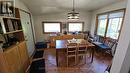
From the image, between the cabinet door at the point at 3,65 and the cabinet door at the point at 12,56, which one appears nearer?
the cabinet door at the point at 3,65

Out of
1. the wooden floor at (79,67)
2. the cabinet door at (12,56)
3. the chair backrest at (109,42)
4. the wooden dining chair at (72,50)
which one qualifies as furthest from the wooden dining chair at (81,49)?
the cabinet door at (12,56)

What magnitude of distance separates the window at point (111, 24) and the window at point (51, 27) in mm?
2536

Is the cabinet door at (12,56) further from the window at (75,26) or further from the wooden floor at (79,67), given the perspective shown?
the window at (75,26)

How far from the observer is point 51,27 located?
518cm

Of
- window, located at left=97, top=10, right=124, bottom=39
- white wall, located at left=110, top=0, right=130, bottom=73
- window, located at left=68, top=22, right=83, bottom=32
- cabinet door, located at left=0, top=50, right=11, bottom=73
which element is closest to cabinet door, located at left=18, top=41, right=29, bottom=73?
cabinet door, located at left=0, top=50, right=11, bottom=73

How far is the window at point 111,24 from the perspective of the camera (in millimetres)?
3306

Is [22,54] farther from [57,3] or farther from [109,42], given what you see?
[109,42]

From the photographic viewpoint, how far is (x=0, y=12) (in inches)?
66.6

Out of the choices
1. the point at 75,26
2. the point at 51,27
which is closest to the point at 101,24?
the point at 75,26

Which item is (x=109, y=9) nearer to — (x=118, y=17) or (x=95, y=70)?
(x=118, y=17)

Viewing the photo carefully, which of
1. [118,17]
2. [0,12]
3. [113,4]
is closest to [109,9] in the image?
[113,4]

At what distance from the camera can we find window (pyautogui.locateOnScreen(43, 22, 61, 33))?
5104mm

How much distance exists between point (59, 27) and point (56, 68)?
299 cm

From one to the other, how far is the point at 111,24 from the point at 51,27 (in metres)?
3.38
